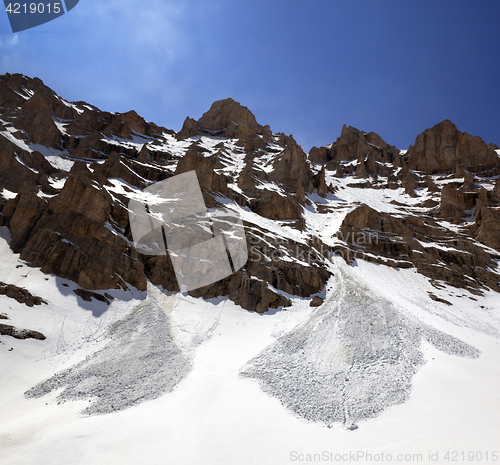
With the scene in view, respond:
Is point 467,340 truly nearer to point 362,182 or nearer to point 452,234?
point 452,234

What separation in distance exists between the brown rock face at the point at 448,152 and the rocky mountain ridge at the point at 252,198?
1.28 feet

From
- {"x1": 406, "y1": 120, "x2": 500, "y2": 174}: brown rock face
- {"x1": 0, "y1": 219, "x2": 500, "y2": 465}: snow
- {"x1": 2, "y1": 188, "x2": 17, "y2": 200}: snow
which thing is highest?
{"x1": 406, "y1": 120, "x2": 500, "y2": 174}: brown rock face

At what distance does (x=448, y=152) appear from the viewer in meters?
99.8

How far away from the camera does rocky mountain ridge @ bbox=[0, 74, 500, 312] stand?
33844 millimetres

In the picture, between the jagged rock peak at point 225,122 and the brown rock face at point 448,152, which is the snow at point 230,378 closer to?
the brown rock face at point 448,152

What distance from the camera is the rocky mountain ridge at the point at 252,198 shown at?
111 ft

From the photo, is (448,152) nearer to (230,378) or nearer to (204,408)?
(230,378)

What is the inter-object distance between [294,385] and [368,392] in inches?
197

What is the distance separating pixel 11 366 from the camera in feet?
62.1

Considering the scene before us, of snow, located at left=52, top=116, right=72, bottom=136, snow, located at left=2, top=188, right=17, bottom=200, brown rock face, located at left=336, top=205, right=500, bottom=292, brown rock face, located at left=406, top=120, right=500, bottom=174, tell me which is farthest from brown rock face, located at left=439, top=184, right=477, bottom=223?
snow, located at left=52, top=116, right=72, bottom=136

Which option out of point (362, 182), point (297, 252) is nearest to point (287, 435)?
point (297, 252)

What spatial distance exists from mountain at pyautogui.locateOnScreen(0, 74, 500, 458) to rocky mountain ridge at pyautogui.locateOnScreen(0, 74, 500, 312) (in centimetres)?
30

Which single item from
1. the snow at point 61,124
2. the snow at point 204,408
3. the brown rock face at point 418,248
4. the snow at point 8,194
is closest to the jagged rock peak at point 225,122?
the snow at point 61,124

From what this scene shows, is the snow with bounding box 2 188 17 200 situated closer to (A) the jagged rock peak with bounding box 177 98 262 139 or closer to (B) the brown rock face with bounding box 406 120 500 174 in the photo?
(A) the jagged rock peak with bounding box 177 98 262 139
